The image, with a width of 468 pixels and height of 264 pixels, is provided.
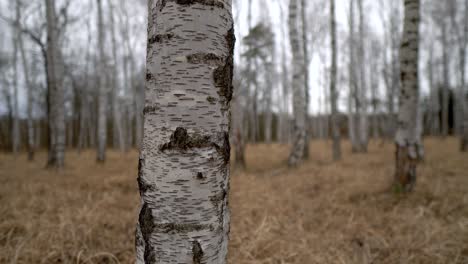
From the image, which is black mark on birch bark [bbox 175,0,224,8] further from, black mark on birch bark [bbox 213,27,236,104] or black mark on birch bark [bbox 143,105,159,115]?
black mark on birch bark [bbox 143,105,159,115]

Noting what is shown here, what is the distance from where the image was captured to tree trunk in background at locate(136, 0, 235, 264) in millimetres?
765

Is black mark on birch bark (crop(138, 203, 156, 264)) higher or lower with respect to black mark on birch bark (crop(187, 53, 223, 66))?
lower

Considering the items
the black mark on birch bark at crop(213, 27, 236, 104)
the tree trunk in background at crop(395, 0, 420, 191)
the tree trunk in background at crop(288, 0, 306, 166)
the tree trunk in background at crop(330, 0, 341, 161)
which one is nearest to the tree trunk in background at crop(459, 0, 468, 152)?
the tree trunk in background at crop(330, 0, 341, 161)

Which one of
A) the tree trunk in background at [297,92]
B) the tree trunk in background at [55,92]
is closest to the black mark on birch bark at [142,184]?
the tree trunk in background at [297,92]

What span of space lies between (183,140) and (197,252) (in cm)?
35

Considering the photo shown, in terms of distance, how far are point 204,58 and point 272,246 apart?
191 centimetres

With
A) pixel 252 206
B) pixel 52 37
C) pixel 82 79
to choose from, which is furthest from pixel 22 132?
pixel 252 206

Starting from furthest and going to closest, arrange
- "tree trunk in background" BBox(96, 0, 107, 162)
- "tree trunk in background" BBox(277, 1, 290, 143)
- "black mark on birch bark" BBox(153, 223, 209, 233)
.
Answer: "tree trunk in background" BBox(277, 1, 290, 143) → "tree trunk in background" BBox(96, 0, 107, 162) → "black mark on birch bark" BBox(153, 223, 209, 233)

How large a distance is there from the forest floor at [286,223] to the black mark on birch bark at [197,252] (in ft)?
4.13

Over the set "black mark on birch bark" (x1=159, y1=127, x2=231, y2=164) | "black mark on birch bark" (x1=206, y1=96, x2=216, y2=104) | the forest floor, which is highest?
"black mark on birch bark" (x1=206, y1=96, x2=216, y2=104)

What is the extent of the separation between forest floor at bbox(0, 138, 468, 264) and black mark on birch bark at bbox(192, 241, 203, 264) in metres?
1.26

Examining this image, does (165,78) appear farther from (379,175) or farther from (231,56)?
(379,175)

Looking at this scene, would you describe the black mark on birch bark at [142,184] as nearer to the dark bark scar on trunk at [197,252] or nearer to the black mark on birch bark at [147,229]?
the black mark on birch bark at [147,229]

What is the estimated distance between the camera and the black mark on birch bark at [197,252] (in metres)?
0.76
